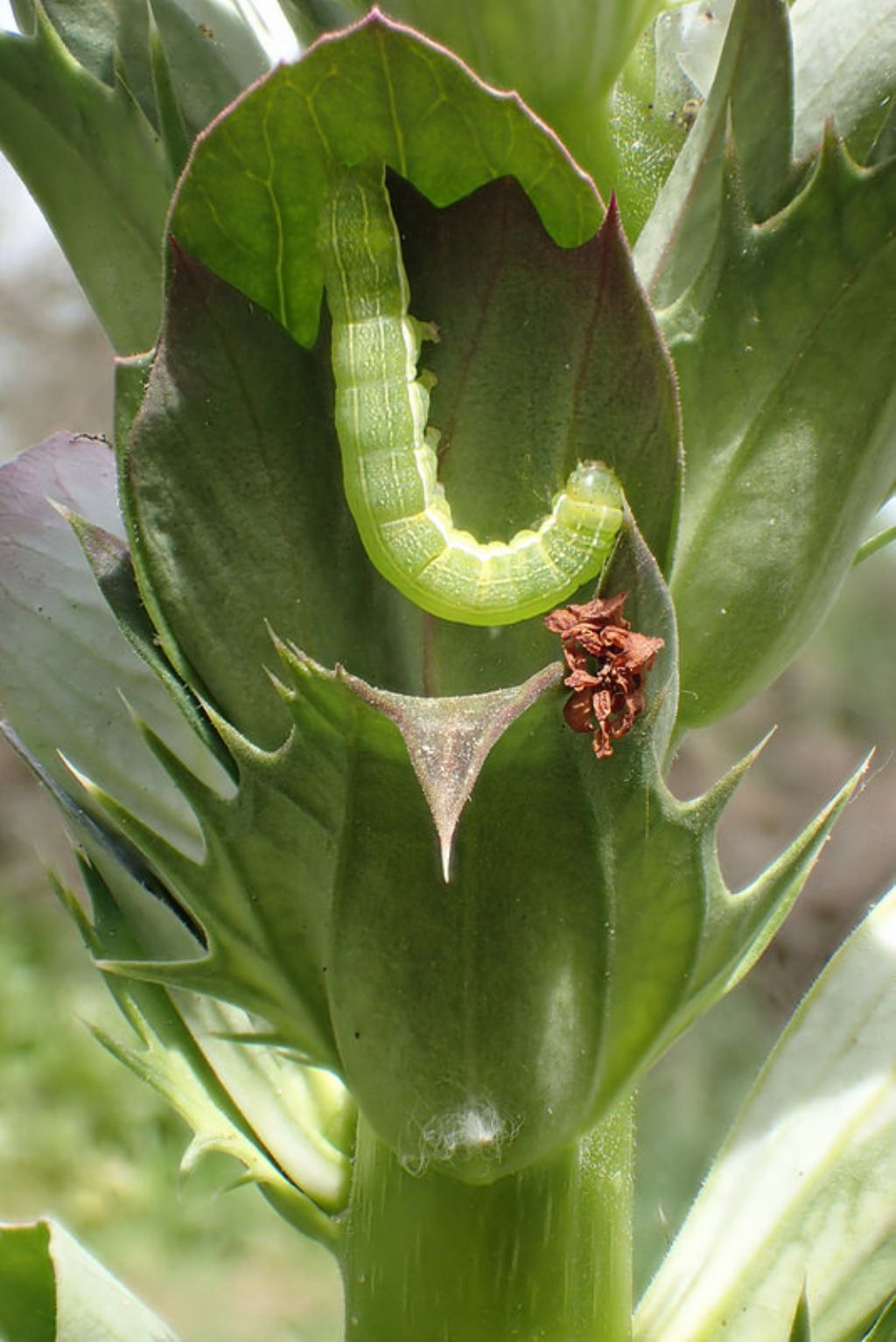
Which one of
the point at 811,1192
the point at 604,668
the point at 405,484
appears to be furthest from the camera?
the point at 811,1192

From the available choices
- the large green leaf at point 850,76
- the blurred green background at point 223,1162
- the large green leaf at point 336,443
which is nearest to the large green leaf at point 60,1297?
the large green leaf at point 336,443

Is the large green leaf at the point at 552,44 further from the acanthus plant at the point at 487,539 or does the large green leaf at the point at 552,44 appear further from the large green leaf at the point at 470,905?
the large green leaf at the point at 470,905

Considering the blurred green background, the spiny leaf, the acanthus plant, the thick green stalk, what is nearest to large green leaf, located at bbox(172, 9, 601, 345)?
the acanthus plant

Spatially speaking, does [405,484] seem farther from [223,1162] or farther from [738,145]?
[223,1162]

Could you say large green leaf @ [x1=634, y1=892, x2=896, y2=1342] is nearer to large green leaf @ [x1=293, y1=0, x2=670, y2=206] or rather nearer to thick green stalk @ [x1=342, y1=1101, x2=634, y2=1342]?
thick green stalk @ [x1=342, y1=1101, x2=634, y2=1342]

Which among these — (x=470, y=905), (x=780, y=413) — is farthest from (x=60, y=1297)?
(x=780, y=413)

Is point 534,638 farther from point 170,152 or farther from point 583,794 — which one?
point 170,152
